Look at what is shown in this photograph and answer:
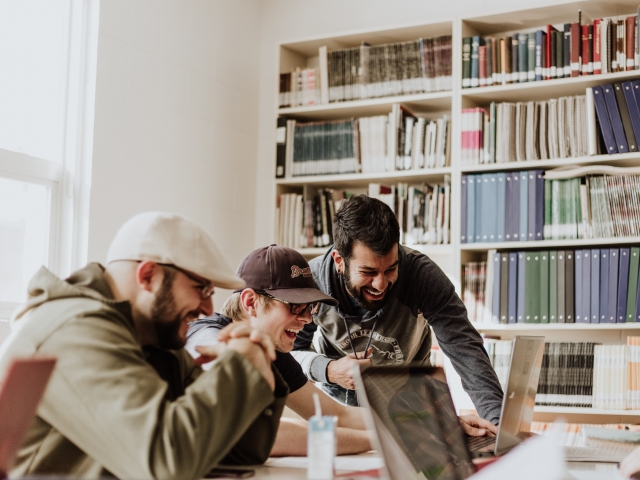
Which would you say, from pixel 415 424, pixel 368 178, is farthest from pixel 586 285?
pixel 415 424

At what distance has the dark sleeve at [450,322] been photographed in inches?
87.5

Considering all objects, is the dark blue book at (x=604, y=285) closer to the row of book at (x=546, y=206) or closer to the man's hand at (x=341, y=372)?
the row of book at (x=546, y=206)

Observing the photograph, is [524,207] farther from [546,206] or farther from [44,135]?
[44,135]

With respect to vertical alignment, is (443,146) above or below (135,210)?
above

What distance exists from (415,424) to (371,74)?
2713 millimetres

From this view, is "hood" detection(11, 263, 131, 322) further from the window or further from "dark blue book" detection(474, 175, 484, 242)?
"dark blue book" detection(474, 175, 484, 242)

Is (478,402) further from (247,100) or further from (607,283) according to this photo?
(247,100)

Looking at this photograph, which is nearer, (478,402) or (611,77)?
(478,402)

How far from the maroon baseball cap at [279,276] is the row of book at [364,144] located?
175cm

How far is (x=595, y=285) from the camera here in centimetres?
324

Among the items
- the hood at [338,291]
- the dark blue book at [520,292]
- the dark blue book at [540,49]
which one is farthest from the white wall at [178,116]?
the dark blue book at [540,49]

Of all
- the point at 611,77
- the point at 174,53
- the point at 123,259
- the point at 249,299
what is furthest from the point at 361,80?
the point at 123,259

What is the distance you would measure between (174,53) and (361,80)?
3.10ft

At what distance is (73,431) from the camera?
1.14m
